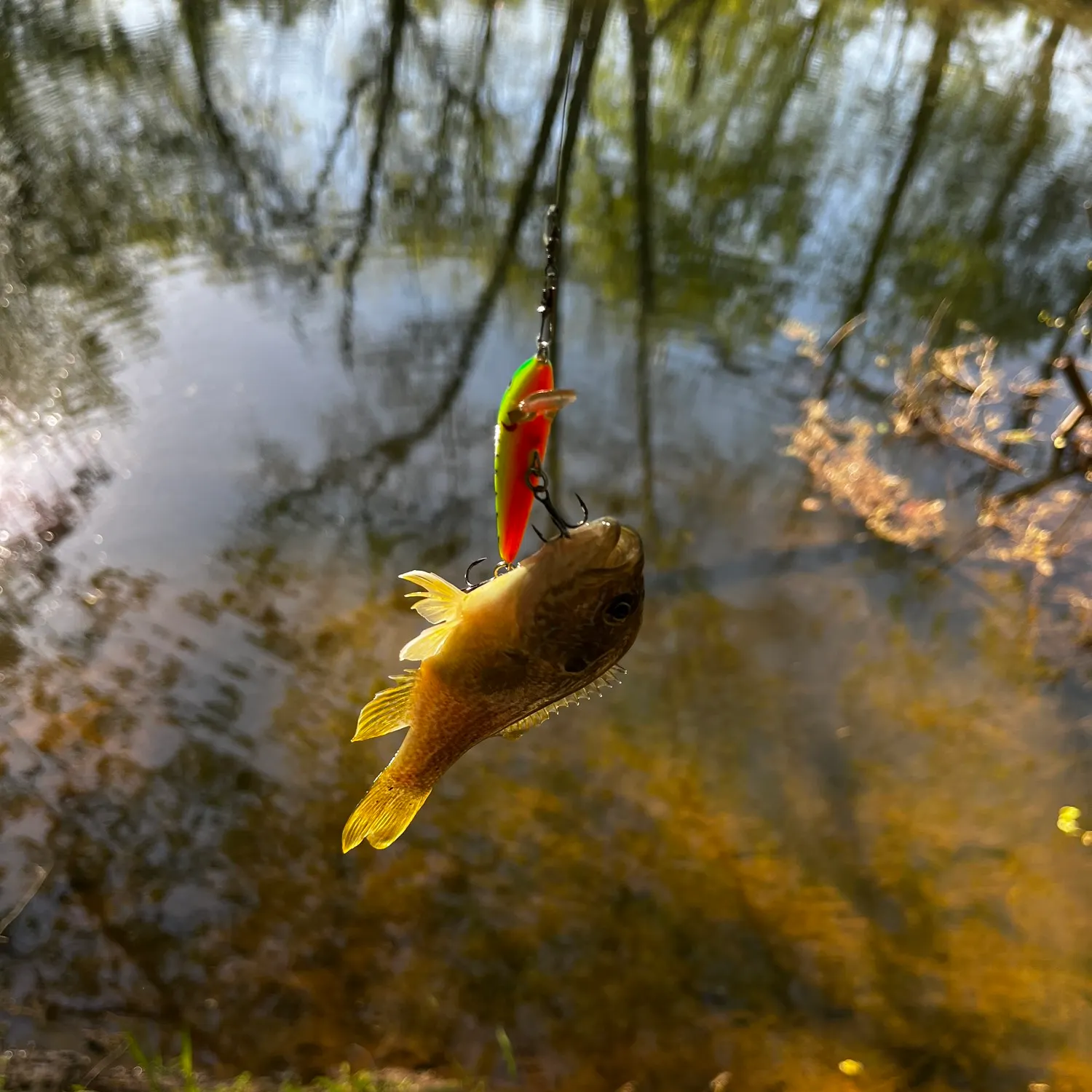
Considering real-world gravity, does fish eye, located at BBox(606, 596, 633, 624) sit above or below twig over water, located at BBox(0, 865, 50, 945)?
above

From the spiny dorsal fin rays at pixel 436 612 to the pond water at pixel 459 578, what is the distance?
1.72 m

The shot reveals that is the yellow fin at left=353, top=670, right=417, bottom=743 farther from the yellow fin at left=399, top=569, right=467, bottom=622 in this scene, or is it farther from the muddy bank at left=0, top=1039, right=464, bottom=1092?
the muddy bank at left=0, top=1039, right=464, bottom=1092

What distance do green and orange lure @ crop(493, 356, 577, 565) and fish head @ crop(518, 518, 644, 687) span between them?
0.08 metres

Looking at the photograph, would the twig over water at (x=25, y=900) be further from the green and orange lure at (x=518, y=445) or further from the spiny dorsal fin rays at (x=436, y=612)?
the green and orange lure at (x=518, y=445)

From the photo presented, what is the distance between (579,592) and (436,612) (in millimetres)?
318

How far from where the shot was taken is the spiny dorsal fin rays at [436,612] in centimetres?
153

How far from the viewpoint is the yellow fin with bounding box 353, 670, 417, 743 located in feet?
5.32

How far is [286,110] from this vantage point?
10148mm

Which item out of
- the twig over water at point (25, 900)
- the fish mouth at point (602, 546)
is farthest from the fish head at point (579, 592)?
the twig over water at point (25, 900)

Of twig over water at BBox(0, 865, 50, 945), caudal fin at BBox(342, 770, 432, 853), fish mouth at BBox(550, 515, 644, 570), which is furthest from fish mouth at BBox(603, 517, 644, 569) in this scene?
twig over water at BBox(0, 865, 50, 945)

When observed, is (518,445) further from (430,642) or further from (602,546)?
(430,642)

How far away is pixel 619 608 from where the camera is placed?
1.45m

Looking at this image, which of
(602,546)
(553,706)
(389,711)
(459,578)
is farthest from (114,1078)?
(602,546)

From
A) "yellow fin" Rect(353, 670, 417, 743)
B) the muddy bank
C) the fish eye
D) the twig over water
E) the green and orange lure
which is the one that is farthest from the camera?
the twig over water
